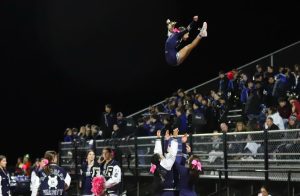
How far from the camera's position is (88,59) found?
31.9m

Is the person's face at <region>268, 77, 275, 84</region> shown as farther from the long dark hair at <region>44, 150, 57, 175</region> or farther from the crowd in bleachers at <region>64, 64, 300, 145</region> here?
the long dark hair at <region>44, 150, 57, 175</region>

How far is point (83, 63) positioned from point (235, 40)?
8628 mm

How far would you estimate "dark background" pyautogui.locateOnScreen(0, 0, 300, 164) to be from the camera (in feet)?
93.5

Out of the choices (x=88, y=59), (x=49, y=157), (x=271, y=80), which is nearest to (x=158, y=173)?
(x=49, y=157)

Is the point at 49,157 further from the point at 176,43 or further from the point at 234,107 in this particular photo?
the point at 234,107

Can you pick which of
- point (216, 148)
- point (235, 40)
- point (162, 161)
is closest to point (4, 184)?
point (162, 161)

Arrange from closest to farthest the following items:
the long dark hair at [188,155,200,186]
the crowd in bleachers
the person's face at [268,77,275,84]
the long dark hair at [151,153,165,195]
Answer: the long dark hair at [151,153,165,195]
the long dark hair at [188,155,200,186]
the crowd in bleachers
the person's face at [268,77,275,84]

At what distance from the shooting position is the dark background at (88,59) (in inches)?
1121

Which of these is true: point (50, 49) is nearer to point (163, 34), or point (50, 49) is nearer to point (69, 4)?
point (69, 4)

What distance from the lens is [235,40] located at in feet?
90.9

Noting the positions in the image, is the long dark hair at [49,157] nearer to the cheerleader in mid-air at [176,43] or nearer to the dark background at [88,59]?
the cheerleader in mid-air at [176,43]

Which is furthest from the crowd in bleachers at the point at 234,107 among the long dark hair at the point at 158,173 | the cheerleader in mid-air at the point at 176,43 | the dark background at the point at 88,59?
the dark background at the point at 88,59

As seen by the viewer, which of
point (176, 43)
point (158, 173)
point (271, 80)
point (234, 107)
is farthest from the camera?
point (234, 107)

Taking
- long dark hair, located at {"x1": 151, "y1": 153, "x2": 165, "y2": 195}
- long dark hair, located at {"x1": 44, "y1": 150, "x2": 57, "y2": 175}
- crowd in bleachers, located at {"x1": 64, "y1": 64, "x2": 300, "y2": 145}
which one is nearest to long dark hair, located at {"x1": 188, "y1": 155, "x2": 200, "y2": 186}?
long dark hair, located at {"x1": 151, "y1": 153, "x2": 165, "y2": 195}
